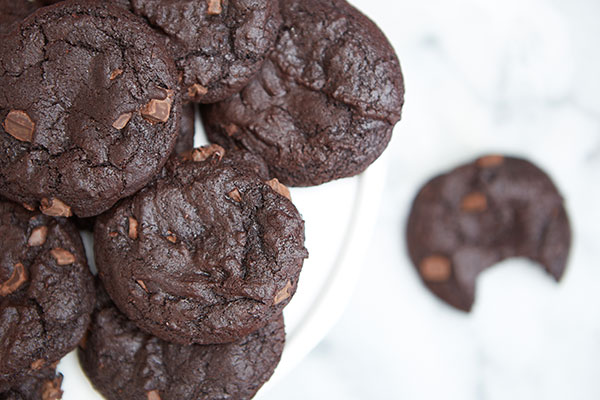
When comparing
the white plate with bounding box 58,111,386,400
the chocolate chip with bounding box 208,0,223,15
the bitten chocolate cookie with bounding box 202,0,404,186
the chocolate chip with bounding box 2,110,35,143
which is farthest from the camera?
the white plate with bounding box 58,111,386,400

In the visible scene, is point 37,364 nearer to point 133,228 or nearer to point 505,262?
point 133,228

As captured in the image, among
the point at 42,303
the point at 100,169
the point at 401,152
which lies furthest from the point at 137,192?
the point at 401,152

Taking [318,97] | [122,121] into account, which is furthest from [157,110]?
[318,97]

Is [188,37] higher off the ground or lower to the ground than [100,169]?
higher

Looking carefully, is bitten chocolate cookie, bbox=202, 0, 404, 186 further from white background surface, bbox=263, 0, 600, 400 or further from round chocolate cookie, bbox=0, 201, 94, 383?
white background surface, bbox=263, 0, 600, 400

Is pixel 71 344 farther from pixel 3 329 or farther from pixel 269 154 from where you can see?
pixel 269 154

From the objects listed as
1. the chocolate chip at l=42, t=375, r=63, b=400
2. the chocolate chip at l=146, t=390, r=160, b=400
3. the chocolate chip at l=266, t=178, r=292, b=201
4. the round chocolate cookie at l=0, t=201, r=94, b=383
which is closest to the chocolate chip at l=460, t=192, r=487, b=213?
the chocolate chip at l=266, t=178, r=292, b=201

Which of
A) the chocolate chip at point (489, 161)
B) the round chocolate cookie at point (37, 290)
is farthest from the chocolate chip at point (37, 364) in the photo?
the chocolate chip at point (489, 161)

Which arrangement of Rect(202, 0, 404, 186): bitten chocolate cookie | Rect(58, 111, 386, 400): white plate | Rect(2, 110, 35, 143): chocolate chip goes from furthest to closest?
1. Rect(58, 111, 386, 400): white plate
2. Rect(202, 0, 404, 186): bitten chocolate cookie
3. Rect(2, 110, 35, 143): chocolate chip
